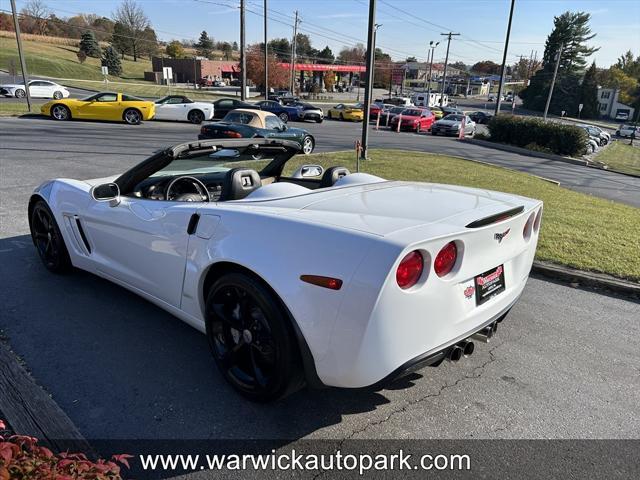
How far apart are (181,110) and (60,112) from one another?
17.8 ft

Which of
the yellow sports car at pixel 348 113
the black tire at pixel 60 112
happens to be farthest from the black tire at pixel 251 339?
the yellow sports car at pixel 348 113

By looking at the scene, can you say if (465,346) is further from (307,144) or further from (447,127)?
(447,127)

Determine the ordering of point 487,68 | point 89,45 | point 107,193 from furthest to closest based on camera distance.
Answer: point 487,68 → point 89,45 → point 107,193

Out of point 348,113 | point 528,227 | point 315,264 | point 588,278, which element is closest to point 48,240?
point 315,264

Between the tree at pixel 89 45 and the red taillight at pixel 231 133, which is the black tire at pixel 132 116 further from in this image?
the tree at pixel 89 45

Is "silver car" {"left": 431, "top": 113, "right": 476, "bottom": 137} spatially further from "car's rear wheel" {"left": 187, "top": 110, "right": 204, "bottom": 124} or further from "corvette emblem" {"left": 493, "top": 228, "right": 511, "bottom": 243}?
"corvette emblem" {"left": 493, "top": 228, "right": 511, "bottom": 243}

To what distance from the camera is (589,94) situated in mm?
79000

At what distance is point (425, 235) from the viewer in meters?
2.05

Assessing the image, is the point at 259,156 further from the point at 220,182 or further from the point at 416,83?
the point at 416,83

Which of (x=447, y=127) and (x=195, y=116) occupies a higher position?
(x=195, y=116)

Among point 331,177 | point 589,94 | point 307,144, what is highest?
point 589,94

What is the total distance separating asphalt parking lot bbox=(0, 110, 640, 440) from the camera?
8.03ft

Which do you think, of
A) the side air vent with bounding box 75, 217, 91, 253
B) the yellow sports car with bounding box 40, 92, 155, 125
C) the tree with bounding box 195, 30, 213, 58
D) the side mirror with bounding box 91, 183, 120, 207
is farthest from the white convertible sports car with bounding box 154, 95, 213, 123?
the tree with bounding box 195, 30, 213, 58

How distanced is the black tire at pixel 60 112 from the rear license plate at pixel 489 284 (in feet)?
72.2
